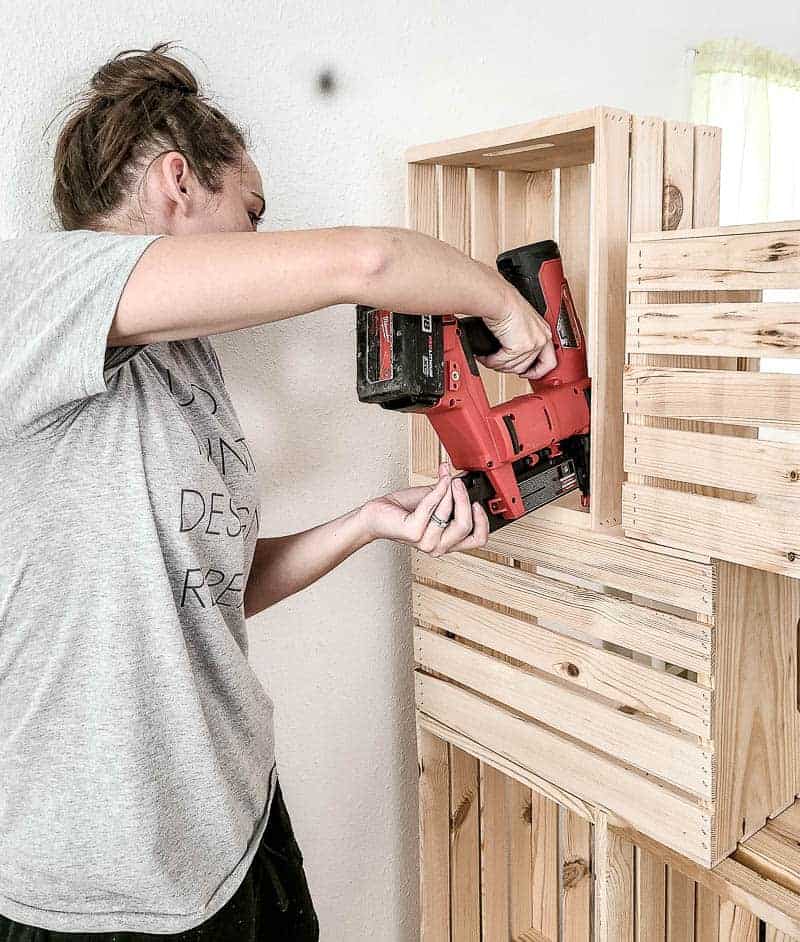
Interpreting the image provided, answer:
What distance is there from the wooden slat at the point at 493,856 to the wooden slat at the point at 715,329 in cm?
91

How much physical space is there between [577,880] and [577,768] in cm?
62

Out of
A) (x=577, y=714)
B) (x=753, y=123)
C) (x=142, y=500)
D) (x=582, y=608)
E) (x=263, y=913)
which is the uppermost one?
(x=753, y=123)

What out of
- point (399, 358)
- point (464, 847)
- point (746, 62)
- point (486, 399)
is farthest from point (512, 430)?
point (746, 62)

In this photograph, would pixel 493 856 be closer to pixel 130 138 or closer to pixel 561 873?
pixel 561 873

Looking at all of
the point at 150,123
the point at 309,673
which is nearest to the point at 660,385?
the point at 150,123

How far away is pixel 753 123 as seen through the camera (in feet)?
7.34

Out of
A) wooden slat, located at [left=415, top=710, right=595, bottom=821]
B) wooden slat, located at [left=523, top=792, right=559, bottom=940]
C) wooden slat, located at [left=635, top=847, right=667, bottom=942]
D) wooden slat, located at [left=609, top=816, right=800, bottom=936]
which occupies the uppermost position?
wooden slat, located at [left=415, top=710, right=595, bottom=821]

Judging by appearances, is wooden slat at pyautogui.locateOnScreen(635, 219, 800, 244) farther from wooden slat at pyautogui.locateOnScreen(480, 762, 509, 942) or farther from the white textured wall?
wooden slat at pyautogui.locateOnScreen(480, 762, 509, 942)

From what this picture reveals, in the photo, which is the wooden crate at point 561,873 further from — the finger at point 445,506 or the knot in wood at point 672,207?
the knot in wood at point 672,207

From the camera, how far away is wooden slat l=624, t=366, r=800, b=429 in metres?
1.01

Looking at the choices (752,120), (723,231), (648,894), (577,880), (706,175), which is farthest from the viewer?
(752,120)

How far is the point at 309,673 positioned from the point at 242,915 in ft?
1.76

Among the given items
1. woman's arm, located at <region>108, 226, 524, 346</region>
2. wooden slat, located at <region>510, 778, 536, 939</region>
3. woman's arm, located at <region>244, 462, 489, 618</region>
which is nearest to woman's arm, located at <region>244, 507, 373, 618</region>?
woman's arm, located at <region>244, 462, 489, 618</region>

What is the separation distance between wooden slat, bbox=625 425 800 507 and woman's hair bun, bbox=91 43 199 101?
0.69 metres
